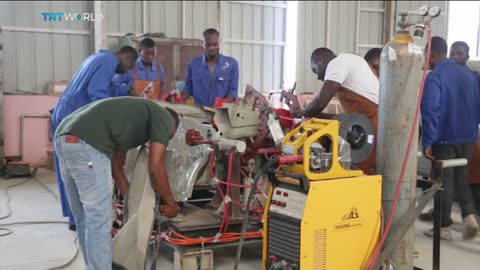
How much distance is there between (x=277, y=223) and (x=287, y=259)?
0.18 meters

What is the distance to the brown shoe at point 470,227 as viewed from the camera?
3.79 m

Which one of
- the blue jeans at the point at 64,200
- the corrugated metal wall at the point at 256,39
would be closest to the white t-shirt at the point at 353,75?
the blue jeans at the point at 64,200

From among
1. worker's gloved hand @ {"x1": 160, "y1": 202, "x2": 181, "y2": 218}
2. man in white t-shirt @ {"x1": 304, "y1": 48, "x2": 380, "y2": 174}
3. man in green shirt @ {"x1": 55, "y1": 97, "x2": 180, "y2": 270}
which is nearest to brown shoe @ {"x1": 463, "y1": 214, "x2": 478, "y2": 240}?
man in white t-shirt @ {"x1": 304, "y1": 48, "x2": 380, "y2": 174}

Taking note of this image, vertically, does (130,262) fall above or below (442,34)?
below

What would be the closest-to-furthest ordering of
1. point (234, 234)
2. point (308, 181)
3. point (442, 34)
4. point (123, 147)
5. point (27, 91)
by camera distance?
point (308, 181) → point (123, 147) → point (234, 234) → point (27, 91) → point (442, 34)

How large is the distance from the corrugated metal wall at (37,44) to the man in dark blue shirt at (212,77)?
3.63m

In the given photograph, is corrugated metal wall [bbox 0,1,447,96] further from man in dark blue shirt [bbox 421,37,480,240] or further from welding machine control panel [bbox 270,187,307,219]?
welding machine control panel [bbox 270,187,307,219]

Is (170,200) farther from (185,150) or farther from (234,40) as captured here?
(234,40)

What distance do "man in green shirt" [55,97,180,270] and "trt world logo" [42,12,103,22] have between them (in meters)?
5.45

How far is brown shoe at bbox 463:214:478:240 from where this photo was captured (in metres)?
3.79

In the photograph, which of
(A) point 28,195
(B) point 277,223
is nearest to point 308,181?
(B) point 277,223

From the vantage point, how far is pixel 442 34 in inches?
423

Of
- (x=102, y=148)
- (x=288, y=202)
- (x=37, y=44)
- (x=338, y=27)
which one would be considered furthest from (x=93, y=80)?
(x=338, y=27)

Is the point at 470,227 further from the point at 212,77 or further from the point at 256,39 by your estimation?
the point at 256,39
